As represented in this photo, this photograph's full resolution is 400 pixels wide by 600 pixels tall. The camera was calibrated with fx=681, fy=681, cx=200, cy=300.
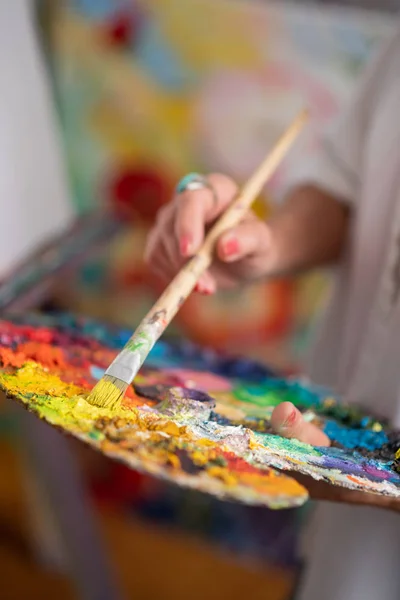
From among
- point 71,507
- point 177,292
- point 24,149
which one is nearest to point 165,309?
point 177,292

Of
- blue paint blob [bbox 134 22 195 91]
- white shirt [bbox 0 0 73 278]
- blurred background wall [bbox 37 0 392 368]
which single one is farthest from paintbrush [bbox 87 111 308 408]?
blue paint blob [bbox 134 22 195 91]

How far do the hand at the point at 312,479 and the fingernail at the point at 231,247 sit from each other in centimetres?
12

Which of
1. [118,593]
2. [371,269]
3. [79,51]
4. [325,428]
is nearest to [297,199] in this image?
[371,269]

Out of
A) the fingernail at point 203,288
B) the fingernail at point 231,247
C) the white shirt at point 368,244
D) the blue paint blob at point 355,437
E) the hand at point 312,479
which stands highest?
the white shirt at point 368,244

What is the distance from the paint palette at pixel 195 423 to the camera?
29cm

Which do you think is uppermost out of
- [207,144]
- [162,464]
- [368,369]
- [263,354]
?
[207,144]

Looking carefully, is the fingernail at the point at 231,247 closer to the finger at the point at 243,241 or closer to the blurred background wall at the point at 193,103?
the finger at the point at 243,241

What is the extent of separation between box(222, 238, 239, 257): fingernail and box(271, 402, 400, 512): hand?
122 millimetres

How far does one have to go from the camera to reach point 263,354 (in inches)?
41.5

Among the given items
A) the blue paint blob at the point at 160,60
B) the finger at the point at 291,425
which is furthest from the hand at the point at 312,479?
the blue paint blob at the point at 160,60

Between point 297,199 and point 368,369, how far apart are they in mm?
176

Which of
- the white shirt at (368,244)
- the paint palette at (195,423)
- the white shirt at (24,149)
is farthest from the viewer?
the white shirt at (24,149)

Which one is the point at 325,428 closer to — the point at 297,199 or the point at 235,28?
the point at 297,199

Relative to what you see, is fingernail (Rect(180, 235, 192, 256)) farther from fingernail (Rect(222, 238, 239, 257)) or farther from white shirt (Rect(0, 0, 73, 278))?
white shirt (Rect(0, 0, 73, 278))
